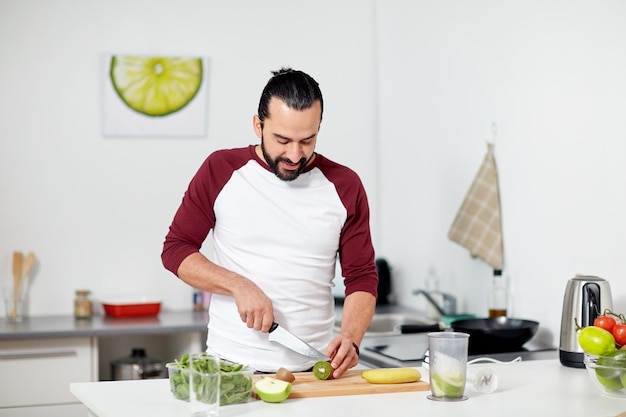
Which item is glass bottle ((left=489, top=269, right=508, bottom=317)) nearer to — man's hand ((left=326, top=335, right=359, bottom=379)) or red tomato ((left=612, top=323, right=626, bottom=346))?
red tomato ((left=612, top=323, right=626, bottom=346))

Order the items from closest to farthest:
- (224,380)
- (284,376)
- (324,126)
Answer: (224,380) < (284,376) < (324,126)

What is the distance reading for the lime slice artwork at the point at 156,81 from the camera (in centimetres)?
409

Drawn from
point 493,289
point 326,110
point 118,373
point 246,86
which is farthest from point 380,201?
point 118,373

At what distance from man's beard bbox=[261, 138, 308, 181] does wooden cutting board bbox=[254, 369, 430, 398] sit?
0.51m

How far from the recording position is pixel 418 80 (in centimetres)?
414

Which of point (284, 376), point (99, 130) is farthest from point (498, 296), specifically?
point (99, 130)

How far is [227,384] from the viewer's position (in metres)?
2.02

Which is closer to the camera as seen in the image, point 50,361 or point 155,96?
point 50,361

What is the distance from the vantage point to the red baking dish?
3.91 metres

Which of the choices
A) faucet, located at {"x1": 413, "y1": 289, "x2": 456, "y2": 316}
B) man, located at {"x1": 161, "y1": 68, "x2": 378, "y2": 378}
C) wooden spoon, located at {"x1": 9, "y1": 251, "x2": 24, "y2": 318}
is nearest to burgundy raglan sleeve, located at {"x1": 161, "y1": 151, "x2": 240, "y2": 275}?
man, located at {"x1": 161, "y1": 68, "x2": 378, "y2": 378}

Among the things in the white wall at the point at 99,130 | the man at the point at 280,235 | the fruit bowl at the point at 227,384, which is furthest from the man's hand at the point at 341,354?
the white wall at the point at 99,130

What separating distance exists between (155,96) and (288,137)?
193 centimetres

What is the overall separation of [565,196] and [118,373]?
1.95m

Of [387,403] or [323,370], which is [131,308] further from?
[387,403]
